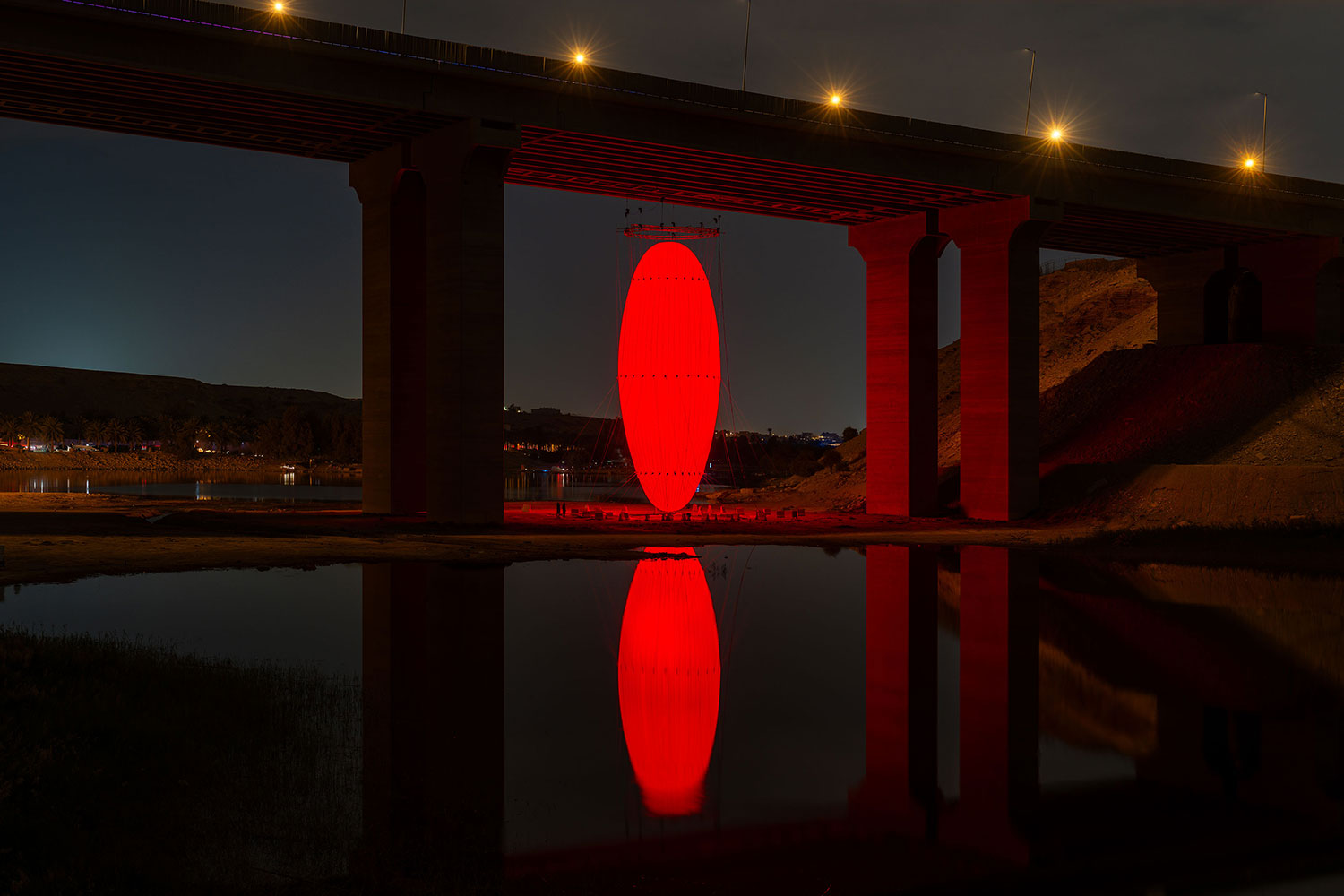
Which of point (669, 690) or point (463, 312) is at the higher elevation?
point (463, 312)

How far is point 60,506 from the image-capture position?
49.2 metres

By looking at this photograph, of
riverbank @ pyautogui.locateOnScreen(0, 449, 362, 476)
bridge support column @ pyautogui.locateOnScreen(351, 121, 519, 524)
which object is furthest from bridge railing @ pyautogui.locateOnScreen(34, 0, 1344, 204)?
riverbank @ pyautogui.locateOnScreen(0, 449, 362, 476)

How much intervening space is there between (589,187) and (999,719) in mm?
36237

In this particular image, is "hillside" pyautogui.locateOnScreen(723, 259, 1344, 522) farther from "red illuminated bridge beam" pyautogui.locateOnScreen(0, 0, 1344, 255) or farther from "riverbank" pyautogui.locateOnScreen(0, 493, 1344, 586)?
"red illuminated bridge beam" pyautogui.locateOnScreen(0, 0, 1344, 255)

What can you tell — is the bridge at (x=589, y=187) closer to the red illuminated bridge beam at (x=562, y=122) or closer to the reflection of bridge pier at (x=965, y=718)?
the red illuminated bridge beam at (x=562, y=122)

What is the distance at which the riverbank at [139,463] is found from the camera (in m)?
156

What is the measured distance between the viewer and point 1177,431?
5256 centimetres

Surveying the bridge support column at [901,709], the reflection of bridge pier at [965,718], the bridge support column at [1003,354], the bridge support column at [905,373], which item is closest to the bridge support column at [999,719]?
the reflection of bridge pier at [965,718]

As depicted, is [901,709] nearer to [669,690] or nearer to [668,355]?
[669,690]

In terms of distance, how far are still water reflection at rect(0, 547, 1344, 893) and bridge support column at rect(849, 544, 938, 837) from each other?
0.05 meters

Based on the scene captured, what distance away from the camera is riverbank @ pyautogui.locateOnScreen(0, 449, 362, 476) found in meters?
156

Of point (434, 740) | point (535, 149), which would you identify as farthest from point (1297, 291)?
point (434, 740)

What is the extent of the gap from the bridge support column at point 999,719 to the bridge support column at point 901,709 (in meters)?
0.34

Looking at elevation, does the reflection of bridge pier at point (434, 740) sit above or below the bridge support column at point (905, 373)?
below
